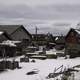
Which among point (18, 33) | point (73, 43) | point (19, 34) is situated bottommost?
point (73, 43)

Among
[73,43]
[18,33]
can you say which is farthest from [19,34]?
[73,43]

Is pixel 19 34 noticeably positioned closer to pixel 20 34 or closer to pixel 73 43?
pixel 20 34

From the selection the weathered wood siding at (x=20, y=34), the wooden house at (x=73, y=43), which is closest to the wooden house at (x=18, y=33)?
the weathered wood siding at (x=20, y=34)

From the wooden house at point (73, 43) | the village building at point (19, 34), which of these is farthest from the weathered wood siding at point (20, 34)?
the wooden house at point (73, 43)

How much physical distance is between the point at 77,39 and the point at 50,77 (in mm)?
27326

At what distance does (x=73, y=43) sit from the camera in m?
48.2

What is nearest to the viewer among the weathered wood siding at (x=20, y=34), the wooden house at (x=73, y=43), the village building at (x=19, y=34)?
the wooden house at (x=73, y=43)

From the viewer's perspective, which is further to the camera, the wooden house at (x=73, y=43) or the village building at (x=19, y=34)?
the village building at (x=19, y=34)

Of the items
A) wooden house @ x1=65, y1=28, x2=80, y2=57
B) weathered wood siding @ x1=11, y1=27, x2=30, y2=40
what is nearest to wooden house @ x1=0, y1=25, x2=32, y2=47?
weathered wood siding @ x1=11, y1=27, x2=30, y2=40

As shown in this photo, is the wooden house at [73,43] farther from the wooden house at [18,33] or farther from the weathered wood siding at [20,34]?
the weathered wood siding at [20,34]

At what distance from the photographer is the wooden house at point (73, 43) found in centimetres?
4654

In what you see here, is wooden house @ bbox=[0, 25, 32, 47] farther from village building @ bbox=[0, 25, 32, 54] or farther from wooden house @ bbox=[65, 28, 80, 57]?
wooden house @ bbox=[65, 28, 80, 57]

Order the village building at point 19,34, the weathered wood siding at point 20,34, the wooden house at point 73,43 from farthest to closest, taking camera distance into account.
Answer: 1. the weathered wood siding at point 20,34
2. the village building at point 19,34
3. the wooden house at point 73,43

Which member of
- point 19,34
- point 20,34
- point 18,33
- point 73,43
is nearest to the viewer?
point 73,43
